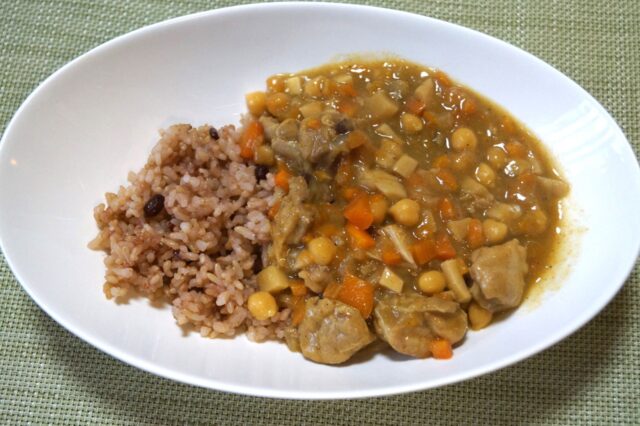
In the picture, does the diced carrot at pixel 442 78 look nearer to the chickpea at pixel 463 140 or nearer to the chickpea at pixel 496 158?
the chickpea at pixel 463 140

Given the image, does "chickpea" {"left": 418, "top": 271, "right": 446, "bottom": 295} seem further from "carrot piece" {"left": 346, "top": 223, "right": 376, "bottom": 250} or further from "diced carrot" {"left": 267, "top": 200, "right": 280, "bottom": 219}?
"diced carrot" {"left": 267, "top": 200, "right": 280, "bottom": 219}

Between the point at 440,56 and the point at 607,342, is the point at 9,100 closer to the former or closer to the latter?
the point at 440,56

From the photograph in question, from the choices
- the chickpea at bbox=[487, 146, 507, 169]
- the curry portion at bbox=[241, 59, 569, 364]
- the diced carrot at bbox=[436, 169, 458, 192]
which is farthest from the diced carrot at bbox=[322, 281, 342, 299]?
the chickpea at bbox=[487, 146, 507, 169]

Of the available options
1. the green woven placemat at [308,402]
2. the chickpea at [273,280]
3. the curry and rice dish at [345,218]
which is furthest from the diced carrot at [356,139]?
the green woven placemat at [308,402]

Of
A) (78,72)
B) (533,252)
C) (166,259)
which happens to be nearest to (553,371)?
(533,252)

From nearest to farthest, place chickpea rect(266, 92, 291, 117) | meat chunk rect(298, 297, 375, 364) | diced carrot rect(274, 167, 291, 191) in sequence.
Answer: meat chunk rect(298, 297, 375, 364), diced carrot rect(274, 167, 291, 191), chickpea rect(266, 92, 291, 117)

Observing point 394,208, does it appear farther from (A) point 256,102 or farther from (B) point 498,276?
(A) point 256,102
